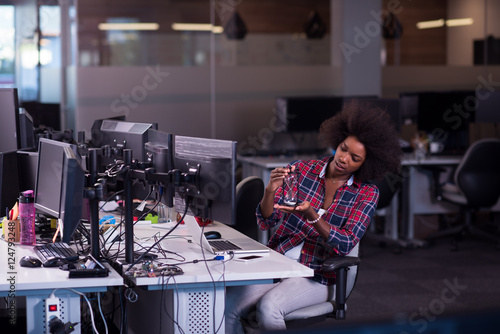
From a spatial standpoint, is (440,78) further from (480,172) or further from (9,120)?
(9,120)

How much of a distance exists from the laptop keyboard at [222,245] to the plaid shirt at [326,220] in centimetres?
20

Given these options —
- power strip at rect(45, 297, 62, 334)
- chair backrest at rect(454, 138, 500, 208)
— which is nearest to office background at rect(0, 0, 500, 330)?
chair backrest at rect(454, 138, 500, 208)

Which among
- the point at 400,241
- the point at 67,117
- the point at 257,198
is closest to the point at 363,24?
the point at 400,241

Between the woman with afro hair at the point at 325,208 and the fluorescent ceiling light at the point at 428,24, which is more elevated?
the fluorescent ceiling light at the point at 428,24

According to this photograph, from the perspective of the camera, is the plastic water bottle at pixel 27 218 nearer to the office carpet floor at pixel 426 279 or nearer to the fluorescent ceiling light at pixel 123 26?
the office carpet floor at pixel 426 279

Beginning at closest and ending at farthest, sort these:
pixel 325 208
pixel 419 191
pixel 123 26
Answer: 1. pixel 325 208
2. pixel 419 191
3. pixel 123 26

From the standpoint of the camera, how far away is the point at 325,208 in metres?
2.96

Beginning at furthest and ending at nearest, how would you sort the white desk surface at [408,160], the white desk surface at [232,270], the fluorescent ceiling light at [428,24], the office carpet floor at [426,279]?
the fluorescent ceiling light at [428,24] < the white desk surface at [408,160] < the office carpet floor at [426,279] < the white desk surface at [232,270]

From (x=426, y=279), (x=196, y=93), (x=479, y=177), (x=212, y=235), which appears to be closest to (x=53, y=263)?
(x=212, y=235)

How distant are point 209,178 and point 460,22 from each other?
22.7 ft

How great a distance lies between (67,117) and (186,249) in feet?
15.4

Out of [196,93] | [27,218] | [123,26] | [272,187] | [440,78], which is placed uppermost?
[123,26]

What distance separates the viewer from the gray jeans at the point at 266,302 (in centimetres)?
260

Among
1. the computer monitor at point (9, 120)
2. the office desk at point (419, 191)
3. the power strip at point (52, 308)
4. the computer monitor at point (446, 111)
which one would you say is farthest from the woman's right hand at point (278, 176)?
the computer monitor at point (446, 111)
